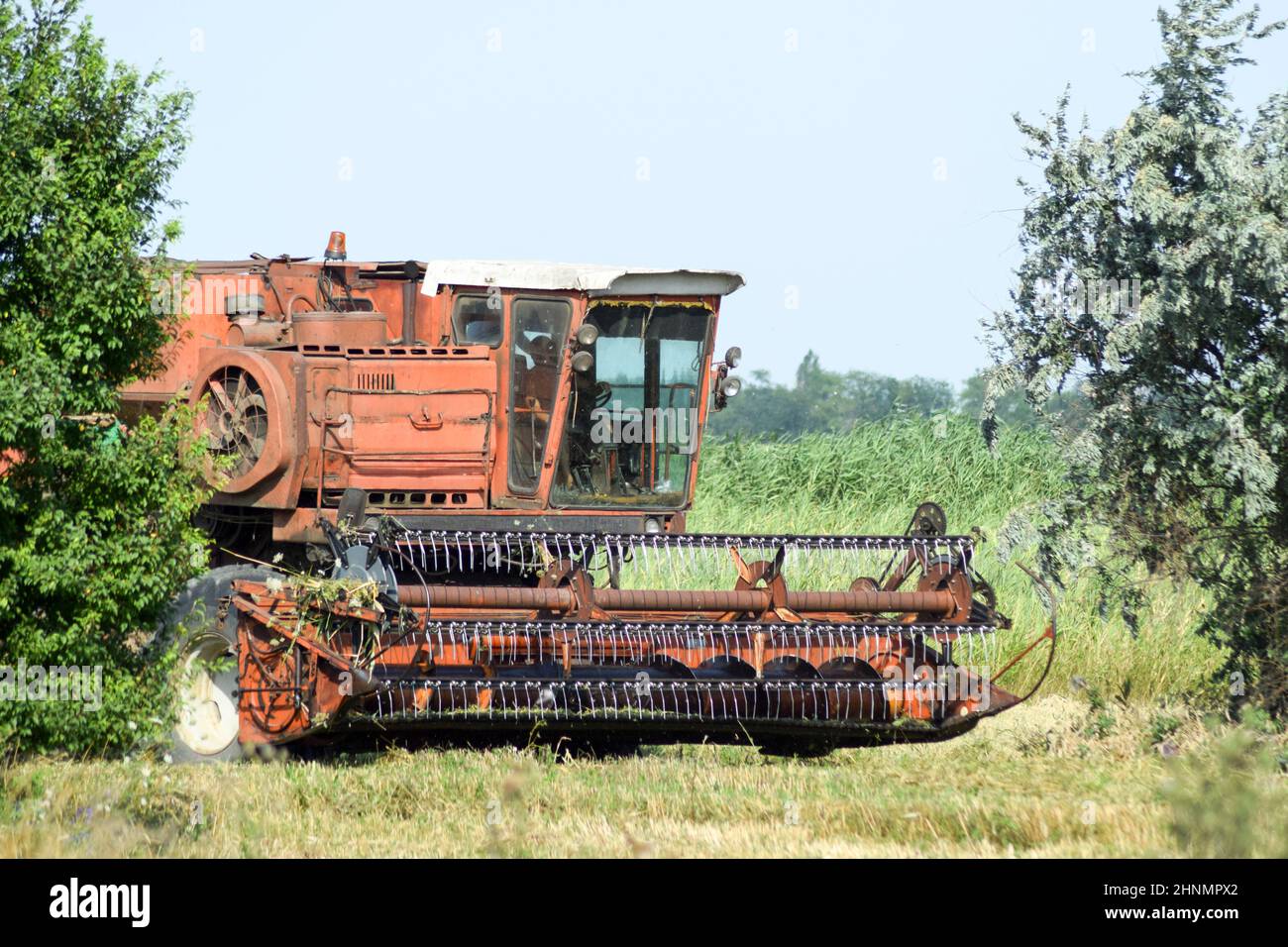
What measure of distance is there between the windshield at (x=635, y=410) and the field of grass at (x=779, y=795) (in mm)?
1612

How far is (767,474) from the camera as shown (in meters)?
18.7

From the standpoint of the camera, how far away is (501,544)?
894cm

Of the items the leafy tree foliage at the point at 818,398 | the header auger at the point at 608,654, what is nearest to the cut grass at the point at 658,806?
the header auger at the point at 608,654

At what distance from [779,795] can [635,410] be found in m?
3.17

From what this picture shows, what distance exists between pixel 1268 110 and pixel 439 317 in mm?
4735

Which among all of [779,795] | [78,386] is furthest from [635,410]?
[78,386]

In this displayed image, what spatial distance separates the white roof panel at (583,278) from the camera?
888cm

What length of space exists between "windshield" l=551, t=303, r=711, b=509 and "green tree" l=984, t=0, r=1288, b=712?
73.8 inches

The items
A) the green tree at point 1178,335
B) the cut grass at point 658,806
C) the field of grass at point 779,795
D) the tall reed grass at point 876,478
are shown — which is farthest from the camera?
the tall reed grass at point 876,478

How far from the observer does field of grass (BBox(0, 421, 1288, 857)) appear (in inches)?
216

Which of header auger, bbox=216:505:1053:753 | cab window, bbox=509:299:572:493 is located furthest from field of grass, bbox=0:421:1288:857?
cab window, bbox=509:299:572:493

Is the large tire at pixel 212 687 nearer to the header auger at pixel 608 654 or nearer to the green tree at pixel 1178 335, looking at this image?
the header auger at pixel 608 654

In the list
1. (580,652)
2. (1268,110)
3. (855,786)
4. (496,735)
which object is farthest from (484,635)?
(1268,110)

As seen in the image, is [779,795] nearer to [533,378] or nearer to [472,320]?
[533,378]
